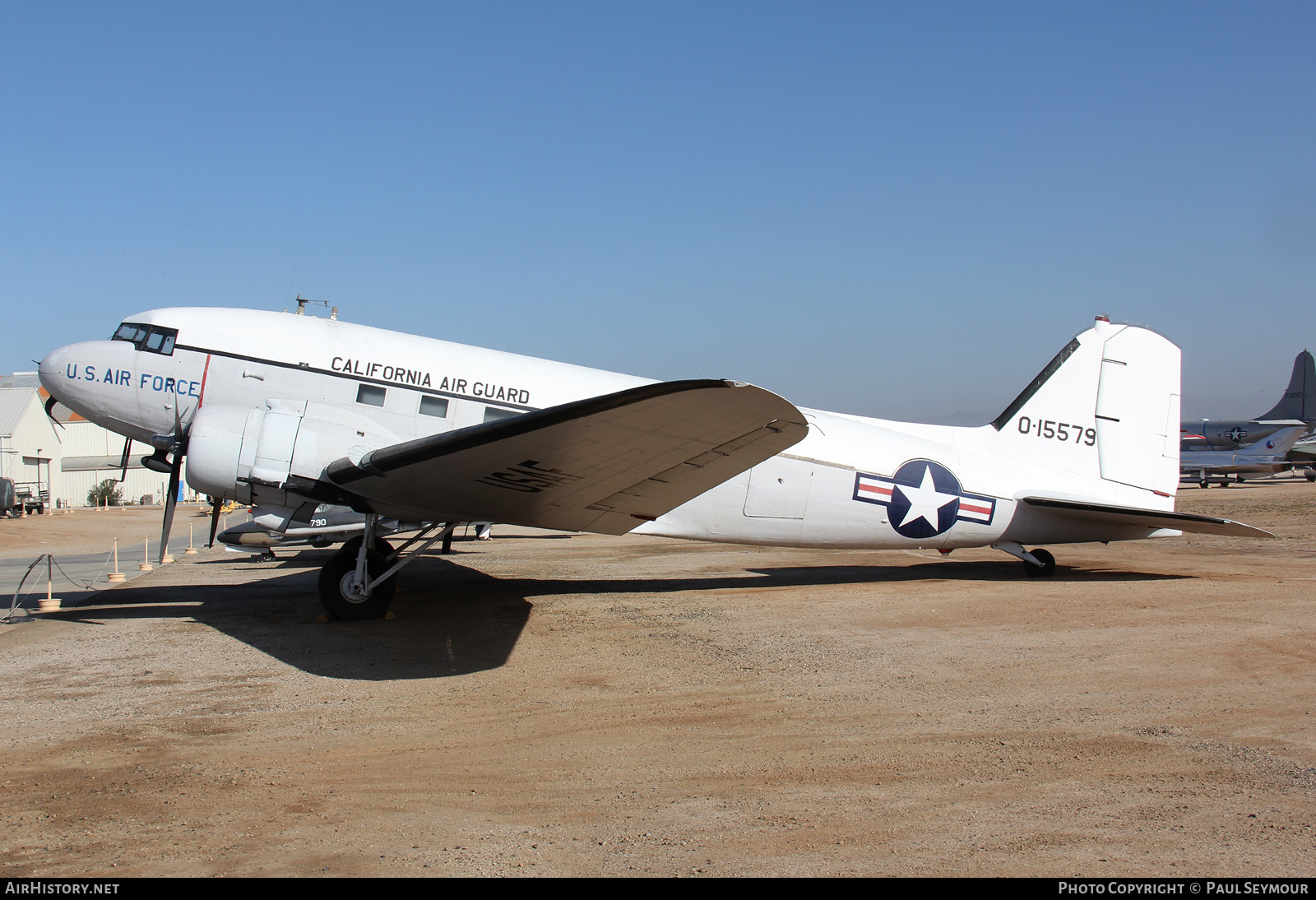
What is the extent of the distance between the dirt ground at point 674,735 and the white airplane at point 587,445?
1.08 m

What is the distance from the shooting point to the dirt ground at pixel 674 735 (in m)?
3.60

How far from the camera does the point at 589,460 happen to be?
22.2 feet

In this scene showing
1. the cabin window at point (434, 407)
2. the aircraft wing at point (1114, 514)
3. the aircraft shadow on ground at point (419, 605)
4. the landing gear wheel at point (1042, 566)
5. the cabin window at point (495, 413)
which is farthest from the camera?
the landing gear wheel at point (1042, 566)

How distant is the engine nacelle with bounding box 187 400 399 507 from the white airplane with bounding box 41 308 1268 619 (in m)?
0.02

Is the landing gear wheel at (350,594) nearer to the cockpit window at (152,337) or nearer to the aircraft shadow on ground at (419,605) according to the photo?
the aircraft shadow on ground at (419,605)

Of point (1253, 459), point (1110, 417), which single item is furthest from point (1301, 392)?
point (1110, 417)

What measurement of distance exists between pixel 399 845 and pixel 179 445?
6667mm

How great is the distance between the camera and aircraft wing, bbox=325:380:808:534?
5668mm

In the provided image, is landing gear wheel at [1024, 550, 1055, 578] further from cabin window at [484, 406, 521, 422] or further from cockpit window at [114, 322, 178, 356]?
cockpit window at [114, 322, 178, 356]

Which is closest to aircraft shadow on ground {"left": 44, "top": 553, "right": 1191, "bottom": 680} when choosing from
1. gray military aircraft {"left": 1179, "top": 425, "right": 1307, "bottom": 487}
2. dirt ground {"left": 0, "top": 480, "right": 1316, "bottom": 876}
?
dirt ground {"left": 0, "top": 480, "right": 1316, "bottom": 876}

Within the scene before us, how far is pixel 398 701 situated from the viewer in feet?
19.7

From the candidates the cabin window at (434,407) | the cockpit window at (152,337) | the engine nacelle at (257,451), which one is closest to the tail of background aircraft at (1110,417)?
the cabin window at (434,407)

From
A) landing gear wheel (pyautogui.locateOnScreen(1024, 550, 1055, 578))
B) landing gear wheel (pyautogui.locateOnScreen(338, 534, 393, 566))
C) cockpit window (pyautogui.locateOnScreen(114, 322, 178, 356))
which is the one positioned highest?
cockpit window (pyautogui.locateOnScreen(114, 322, 178, 356))

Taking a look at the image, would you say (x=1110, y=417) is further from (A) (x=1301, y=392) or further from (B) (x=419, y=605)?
(A) (x=1301, y=392)
